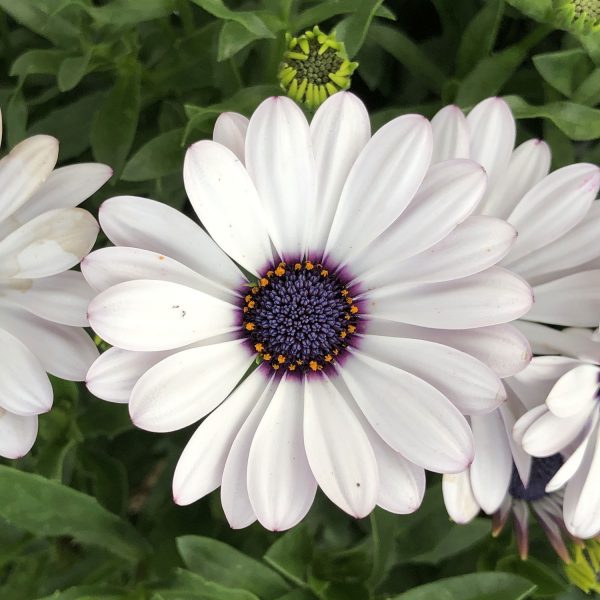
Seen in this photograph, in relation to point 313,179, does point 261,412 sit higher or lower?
lower

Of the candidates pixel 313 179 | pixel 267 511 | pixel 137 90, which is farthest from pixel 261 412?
pixel 137 90

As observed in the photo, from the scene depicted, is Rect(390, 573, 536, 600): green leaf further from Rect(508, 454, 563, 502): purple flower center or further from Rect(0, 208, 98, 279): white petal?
Rect(0, 208, 98, 279): white petal

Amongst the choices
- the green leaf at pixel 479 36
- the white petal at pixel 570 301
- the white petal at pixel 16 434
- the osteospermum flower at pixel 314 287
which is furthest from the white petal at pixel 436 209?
the white petal at pixel 16 434

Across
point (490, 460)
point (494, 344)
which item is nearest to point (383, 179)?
point (494, 344)

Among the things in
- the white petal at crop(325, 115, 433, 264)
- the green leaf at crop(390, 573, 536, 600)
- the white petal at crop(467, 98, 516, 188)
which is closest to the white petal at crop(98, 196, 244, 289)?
the white petal at crop(325, 115, 433, 264)

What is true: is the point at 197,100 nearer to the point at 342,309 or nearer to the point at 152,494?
the point at 342,309

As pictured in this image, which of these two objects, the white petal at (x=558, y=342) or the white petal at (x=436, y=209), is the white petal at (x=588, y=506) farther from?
the white petal at (x=436, y=209)
